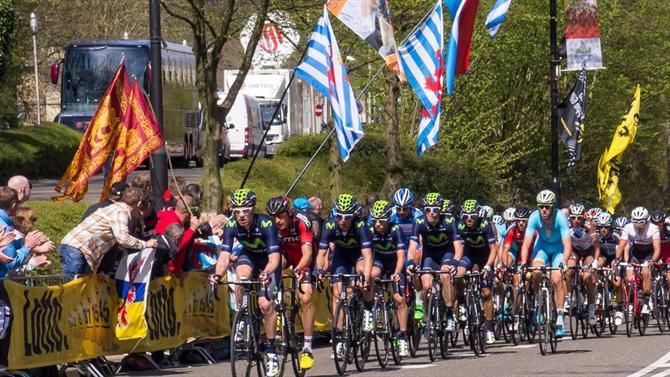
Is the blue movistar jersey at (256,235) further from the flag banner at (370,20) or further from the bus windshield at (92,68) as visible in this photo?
the bus windshield at (92,68)

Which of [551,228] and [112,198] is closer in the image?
[112,198]

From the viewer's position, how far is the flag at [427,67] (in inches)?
976

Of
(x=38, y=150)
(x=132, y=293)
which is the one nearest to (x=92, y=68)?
(x=38, y=150)

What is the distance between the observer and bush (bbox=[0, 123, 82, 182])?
38.7 meters

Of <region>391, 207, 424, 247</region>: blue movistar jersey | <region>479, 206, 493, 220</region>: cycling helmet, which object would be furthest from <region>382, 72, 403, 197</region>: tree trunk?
<region>391, 207, 424, 247</region>: blue movistar jersey

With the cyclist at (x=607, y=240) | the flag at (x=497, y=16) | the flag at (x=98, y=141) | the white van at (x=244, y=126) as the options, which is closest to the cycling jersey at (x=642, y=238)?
the cyclist at (x=607, y=240)

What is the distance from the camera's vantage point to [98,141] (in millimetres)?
19266

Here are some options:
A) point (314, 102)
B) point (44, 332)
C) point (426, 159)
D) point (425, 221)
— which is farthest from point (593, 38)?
point (314, 102)

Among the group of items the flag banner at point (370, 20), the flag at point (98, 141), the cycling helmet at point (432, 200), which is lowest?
the cycling helmet at point (432, 200)

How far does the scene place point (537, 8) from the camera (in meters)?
48.3

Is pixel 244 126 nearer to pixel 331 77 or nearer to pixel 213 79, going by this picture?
pixel 213 79

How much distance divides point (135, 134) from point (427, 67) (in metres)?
6.70

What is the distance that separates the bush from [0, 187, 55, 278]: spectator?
2270 cm

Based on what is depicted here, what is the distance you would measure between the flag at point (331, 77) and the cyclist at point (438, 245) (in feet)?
9.96
